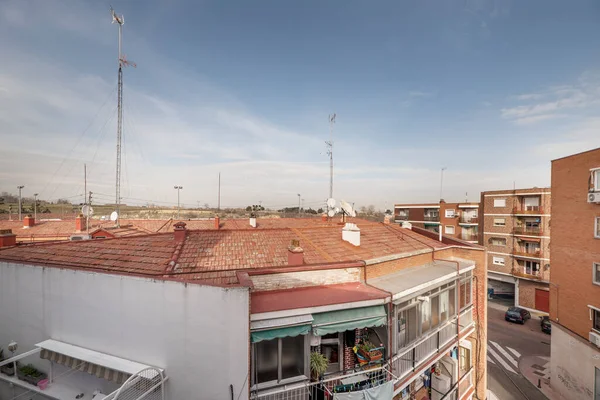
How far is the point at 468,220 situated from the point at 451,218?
2.62 metres

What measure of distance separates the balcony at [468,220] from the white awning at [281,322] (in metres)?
41.9

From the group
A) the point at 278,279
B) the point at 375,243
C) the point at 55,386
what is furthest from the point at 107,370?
the point at 375,243

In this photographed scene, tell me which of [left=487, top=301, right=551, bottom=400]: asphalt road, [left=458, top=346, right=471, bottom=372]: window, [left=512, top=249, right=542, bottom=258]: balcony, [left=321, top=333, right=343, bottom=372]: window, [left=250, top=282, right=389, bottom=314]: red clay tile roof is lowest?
[left=487, top=301, right=551, bottom=400]: asphalt road

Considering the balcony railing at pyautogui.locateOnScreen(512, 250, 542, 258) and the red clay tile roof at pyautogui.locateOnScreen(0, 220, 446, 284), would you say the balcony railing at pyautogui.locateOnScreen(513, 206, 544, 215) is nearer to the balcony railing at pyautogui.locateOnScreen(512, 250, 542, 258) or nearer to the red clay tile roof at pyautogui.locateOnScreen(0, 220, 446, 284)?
the balcony railing at pyautogui.locateOnScreen(512, 250, 542, 258)

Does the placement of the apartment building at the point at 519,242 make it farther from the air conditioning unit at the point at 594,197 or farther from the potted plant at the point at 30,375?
the potted plant at the point at 30,375

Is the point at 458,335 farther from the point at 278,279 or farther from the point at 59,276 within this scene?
the point at 59,276

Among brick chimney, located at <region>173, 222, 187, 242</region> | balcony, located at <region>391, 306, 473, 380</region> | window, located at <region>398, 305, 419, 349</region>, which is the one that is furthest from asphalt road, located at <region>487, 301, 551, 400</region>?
brick chimney, located at <region>173, 222, 187, 242</region>

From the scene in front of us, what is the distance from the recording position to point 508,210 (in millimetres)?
32938

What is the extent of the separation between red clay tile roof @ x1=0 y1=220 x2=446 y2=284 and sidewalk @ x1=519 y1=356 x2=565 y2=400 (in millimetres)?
15210

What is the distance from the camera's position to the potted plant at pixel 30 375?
26.1ft

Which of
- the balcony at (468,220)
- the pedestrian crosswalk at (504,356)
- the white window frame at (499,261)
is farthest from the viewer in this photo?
the balcony at (468,220)

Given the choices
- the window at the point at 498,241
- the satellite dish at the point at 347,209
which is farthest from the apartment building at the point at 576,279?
the window at the point at 498,241

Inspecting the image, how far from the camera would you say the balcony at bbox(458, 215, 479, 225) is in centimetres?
3912

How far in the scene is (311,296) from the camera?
7602 millimetres
